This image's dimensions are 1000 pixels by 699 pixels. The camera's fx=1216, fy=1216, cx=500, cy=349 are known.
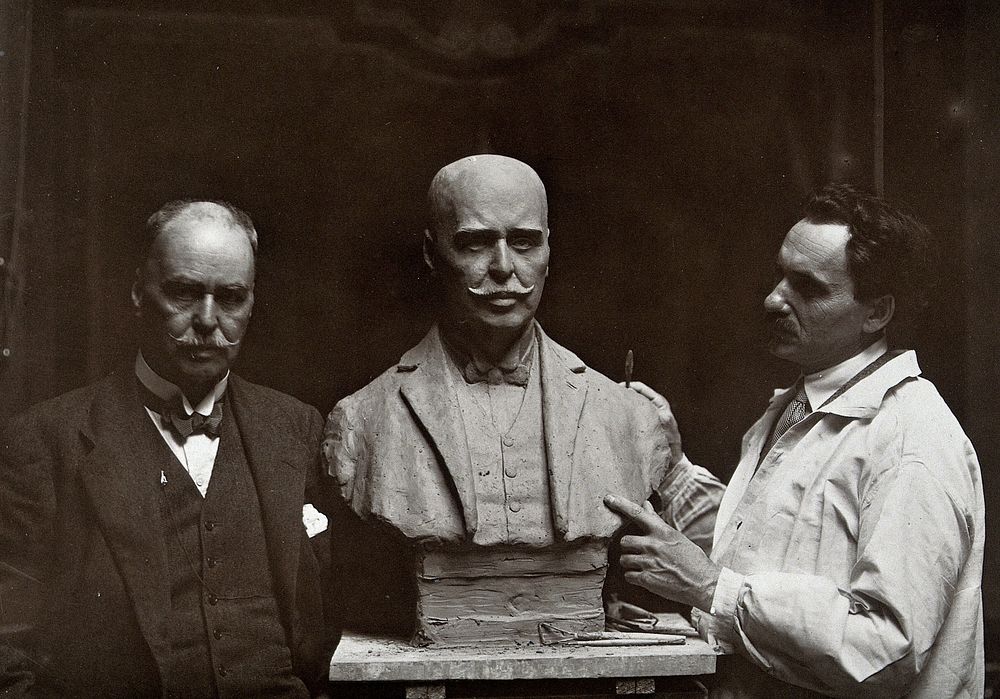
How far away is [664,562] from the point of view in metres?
3.61

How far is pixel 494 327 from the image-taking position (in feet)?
12.0

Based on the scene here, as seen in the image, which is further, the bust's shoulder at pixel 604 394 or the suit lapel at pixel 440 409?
the bust's shoulder at pixel 604 394

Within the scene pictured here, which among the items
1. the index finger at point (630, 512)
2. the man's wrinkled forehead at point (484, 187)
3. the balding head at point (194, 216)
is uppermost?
the man's wrinkled forehead at point (484, 187)

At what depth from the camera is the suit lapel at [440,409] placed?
351cm

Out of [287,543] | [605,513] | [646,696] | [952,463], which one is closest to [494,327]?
[605,513]

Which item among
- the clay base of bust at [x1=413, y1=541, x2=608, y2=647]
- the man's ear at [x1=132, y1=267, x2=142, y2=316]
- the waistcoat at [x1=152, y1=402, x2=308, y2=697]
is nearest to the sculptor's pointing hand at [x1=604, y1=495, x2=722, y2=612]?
the clay base of bust at [x1=413, y1=541, x2=608, y2=647]

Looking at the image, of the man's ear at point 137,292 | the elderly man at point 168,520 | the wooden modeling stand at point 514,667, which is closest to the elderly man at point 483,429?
the wooden modeling stand at point 514,667

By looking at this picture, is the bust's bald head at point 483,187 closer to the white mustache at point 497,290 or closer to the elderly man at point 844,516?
the white mustache at point 497,290

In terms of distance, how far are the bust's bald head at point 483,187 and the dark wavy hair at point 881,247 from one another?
932 mm

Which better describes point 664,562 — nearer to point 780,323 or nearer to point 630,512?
point 630,512

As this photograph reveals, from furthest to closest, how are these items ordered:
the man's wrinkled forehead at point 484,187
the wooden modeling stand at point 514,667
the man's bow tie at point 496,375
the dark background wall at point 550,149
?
Answer: the dark background wall at point 550,149 → the man's bow tie at point 496,375 → the man's wrinkled forehead at point 484,187 → the wooden modeling stand at point 514,667

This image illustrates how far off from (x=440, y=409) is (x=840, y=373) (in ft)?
4.10

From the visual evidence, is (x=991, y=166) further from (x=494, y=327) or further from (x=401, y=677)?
→ (x=401, y=677)

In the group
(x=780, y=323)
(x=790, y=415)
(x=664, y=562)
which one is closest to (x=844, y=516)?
(x=790, y=415)
